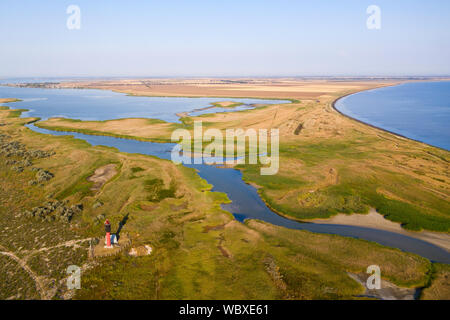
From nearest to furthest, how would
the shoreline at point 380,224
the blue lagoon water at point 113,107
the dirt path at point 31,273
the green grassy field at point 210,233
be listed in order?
the dirt path at point 31,273 → the green grassy field at point 210,233 → the shoreline at point 380,224 → the blue lagoon water at point 113,107

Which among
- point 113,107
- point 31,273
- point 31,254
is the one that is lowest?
point 31,273

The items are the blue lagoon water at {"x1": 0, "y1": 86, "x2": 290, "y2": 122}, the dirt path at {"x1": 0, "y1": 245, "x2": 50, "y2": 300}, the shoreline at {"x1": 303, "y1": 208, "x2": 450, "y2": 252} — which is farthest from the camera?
the blue lagoon water at {"x1": 0, "y1": 86, "x2": 290, "y2": 122}

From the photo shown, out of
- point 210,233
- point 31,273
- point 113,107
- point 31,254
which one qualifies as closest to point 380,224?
point 210,233

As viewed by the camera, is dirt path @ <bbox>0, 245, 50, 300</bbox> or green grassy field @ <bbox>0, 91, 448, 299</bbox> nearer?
dirt path @ <bbox>0, 245, 50, 300</bbox>

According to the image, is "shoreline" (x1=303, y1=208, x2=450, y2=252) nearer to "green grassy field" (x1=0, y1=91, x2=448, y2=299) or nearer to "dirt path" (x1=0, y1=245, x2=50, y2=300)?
"green grassy field" (x1=0, y1=91, x2=448, y2=299)

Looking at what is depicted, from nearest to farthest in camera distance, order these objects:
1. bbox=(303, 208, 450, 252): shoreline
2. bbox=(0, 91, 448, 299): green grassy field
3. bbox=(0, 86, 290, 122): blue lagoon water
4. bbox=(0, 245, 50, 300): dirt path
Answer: bbox=(0, 245, 50, 300): dirt path, bbox=(0, 91, 448, 299): green grassy field, bbox=(303, 208, 450, 252): shoreline, bbox=(0, 86, 290, 122): blue lagoon water

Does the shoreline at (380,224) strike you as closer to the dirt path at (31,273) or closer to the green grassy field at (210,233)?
the green grassy field at (210,233)

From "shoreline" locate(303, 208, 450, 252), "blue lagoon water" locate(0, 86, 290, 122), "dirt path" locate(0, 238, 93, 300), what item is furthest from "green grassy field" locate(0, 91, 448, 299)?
"blue lagoon water" locate(0, 86, 290, 122)

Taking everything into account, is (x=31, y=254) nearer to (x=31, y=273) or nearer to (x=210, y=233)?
(x=31, y=273)

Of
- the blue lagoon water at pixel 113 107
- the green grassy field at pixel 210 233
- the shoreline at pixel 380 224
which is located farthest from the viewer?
the blue lagoon water at pixel 113 107

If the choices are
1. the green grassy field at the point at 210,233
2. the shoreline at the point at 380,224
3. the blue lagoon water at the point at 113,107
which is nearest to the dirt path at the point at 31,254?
the green grassy field at the point at 210,233
